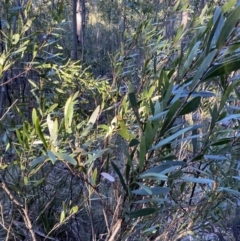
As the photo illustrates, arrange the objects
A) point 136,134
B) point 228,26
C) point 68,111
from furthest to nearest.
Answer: point 136,134
point 68,111
point 228,26

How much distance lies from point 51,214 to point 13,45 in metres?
0.87

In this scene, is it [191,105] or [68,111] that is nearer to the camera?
[191,105]

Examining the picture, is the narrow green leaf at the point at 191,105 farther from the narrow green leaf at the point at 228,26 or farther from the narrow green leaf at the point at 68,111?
the narrow green leaf at the point at 68,111

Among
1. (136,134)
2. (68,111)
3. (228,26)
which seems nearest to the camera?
(228,26)

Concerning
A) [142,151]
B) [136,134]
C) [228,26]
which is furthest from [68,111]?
[136,134]

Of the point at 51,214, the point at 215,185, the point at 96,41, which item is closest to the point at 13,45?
the point at 215,185

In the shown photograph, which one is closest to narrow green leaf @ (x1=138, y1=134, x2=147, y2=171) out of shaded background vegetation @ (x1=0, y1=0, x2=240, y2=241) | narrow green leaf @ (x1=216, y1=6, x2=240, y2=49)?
shaded background vegetation @ (x1=0, y1=0, x2=240, y2=241)

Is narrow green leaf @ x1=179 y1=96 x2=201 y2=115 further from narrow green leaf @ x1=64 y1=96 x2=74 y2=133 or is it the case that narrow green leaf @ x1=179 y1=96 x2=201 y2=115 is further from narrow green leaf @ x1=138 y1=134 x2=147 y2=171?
narrow green leaf @ x1=64 y1=96 x2=74 y2=133

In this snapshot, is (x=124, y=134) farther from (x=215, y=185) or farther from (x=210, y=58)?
(x=215, y=185)

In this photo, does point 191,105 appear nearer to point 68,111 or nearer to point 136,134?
point 68,111

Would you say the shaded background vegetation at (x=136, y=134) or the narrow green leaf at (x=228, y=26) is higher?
the narrow green leaf at (x=228, y=26)

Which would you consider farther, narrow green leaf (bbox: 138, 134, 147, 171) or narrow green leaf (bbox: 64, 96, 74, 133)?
narrow green leaf (bbox: 64, 96, 74, 133)

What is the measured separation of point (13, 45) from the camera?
0.95 metres

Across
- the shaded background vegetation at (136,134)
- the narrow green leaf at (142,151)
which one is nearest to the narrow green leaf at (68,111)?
the shaded background vegetation at (136,134)
